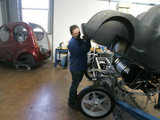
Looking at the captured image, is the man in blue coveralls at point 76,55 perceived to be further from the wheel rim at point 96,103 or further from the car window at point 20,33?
the car window at point 20,33

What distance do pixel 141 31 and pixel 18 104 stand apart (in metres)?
2.20

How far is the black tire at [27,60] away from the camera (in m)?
3.70

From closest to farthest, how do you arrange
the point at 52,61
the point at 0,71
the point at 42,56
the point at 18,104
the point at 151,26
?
the point at 151,26, the point at 18,104, the point at 0,71, the point at 42,56, the point at 52,61

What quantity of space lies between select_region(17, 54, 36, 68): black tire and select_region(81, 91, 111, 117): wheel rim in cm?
238

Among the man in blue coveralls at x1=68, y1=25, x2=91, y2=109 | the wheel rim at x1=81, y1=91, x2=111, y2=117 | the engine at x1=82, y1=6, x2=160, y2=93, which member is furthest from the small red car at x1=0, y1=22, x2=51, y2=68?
the engine at x1=82, y1=6, x2=160, y2=93

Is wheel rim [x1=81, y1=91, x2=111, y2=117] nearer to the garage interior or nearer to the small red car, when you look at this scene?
the garage interior


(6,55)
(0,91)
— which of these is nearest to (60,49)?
(6,55)

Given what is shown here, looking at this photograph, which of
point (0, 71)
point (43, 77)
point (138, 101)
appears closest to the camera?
point (138, 101)

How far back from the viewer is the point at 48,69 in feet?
13.1

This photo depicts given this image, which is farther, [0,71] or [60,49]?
[60,49]

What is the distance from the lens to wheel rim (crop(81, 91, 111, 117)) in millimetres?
1866

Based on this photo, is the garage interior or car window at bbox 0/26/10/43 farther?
car window at bbox 0/26/10/43

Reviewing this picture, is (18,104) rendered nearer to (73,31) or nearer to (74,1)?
(73,31)

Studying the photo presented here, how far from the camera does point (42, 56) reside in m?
3.93
